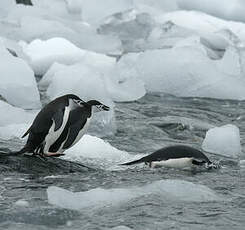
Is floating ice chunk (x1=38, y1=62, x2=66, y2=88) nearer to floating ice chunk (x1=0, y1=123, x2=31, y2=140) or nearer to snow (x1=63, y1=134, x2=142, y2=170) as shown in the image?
floating ice chunk (x1=0, y1=123, x2=31, y2=140)

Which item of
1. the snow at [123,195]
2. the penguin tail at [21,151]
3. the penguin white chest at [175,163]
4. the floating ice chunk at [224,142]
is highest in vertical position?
the snow at [123,195]

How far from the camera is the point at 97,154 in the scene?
579cm

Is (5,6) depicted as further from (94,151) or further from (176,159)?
(176,159)

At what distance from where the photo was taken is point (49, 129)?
5.08 m

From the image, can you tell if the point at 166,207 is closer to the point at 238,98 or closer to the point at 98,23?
the point at 238,98

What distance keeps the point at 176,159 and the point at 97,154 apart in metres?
0.70

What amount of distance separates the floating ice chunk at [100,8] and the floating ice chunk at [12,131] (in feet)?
32.4

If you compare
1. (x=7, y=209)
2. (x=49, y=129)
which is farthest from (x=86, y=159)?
(x=7, y=209)

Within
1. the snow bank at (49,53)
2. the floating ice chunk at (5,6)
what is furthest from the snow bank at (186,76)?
the floating ice chunk at (5,6)

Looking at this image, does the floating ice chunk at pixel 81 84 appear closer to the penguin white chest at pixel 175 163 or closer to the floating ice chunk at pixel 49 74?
the floating ice chunk at pixel 49 74

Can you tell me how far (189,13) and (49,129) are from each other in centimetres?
1233

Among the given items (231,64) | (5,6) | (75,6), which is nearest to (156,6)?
(75,6)

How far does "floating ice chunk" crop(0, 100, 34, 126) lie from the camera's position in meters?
6.99

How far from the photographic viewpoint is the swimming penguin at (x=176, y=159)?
5461 millimetres
